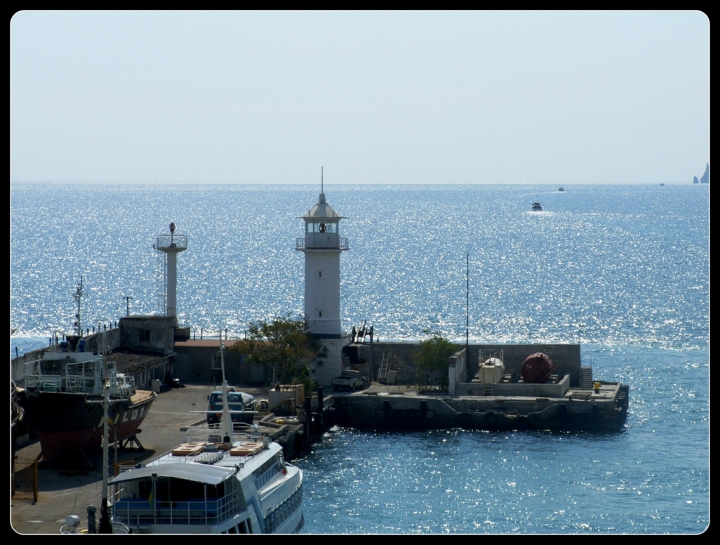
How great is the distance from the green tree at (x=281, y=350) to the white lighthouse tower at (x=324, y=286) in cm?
146

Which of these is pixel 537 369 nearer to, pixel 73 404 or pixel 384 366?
pixel 384 366

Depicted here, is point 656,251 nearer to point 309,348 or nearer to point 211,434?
point 309,348

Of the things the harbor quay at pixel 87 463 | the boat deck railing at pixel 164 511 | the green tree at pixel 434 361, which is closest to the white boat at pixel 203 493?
the boat deck railing at pixel 164 511

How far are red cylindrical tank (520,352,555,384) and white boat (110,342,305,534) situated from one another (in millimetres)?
24541

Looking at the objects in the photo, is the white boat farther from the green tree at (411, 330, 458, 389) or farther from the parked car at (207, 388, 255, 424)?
the green tree at (411, 330, 458, 389)

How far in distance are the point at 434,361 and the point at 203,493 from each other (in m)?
28.3

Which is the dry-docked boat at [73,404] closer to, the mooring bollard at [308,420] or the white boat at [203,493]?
the white boat at [203,493]

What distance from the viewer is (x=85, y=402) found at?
36312 millimetres

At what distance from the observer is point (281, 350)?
168 feet

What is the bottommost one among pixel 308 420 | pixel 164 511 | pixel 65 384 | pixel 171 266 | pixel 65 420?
pixel 308 420

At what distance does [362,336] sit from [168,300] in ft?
32.8

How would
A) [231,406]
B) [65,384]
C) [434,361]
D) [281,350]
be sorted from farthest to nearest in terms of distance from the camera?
1. [434,361]
2. [281,350]
3. [231,406]
4. [65,384]

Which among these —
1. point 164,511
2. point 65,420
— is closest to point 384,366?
point 65,420
